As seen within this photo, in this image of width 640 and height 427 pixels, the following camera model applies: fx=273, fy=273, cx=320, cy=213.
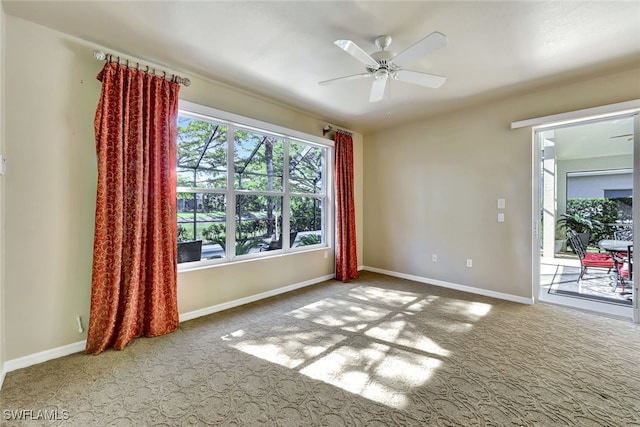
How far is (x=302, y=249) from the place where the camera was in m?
4.40

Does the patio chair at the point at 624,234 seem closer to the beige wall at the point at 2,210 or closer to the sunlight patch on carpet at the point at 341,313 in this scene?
the sunlight patch on carpet at the point at 341,313

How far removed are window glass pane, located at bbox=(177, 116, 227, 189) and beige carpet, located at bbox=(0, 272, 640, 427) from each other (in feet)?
5.25

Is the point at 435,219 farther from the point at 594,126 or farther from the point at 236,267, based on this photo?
the point at 236,267

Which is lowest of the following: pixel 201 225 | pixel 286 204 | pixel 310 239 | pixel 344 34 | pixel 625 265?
pixel 625 265

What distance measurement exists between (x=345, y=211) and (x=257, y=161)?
5.77 ft

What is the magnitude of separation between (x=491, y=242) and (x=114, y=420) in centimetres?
434

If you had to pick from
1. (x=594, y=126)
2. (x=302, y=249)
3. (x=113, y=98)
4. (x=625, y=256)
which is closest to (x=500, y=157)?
(x=594, y=126)

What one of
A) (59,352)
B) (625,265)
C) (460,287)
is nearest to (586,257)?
(625,265)

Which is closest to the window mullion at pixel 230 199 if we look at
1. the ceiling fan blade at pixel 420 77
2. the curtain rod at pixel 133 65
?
the curtain rod at pixel 133 65

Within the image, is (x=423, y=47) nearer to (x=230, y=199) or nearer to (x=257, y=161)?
(x=257, y=161)

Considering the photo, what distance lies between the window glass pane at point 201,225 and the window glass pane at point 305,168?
1253 mm

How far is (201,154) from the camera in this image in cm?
323

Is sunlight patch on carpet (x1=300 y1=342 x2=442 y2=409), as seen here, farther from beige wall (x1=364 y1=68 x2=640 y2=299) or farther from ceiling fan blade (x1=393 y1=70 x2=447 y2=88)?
ceiling fan blade (x1=393 y1=70 x2=447 y2=88)
